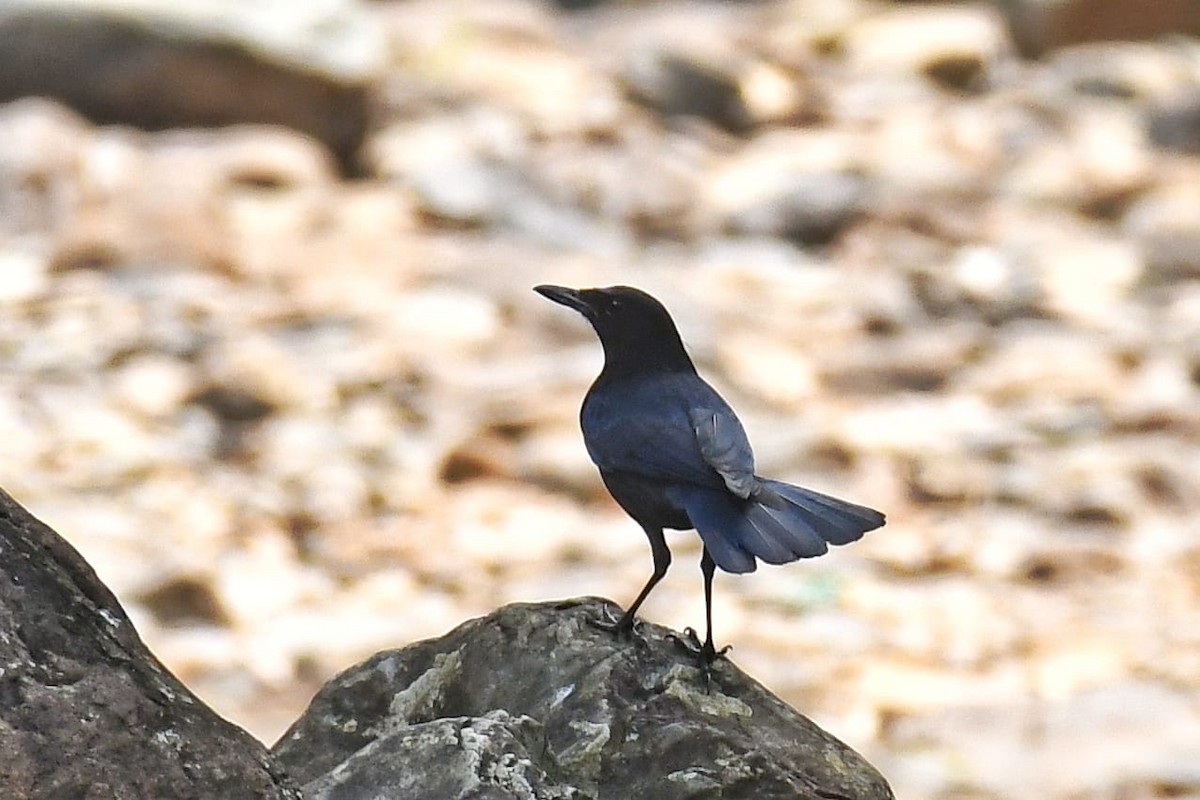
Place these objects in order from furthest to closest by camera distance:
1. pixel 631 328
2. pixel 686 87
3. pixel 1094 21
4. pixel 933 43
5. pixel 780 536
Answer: pixel 1094 21 < pixel 933 43 < pixel 686 87 < pixel 631 328 < pixel 780 536

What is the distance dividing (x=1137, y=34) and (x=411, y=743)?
904 inches

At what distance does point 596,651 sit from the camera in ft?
15.0

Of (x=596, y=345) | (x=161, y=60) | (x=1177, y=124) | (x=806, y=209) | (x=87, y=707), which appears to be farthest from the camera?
(x=1177, y=124)

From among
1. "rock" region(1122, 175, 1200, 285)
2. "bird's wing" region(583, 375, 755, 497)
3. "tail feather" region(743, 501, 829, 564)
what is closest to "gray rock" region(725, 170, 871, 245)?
"rock" region(1122, 175, 1200, 285)

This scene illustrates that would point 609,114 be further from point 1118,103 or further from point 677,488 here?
point 677,488

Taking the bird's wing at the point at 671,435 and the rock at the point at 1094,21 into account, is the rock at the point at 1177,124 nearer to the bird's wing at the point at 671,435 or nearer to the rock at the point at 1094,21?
the rock at the point at 1094,21

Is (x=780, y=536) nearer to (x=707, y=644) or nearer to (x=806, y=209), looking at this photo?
(x=707, y=644)

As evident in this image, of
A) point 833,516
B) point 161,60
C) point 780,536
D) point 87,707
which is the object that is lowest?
point 87,707

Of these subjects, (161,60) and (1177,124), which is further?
(1177,124)

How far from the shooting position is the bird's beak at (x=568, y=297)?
5055 millimetres

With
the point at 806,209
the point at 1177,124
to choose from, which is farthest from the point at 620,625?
the point at 1177,124

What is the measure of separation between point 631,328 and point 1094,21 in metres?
21.6

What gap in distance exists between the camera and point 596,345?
1561 cm

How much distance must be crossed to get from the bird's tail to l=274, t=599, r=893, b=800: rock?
1.26 ft
